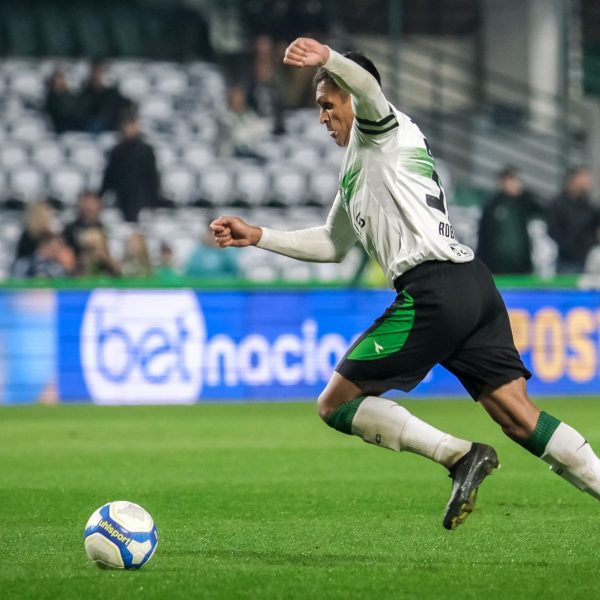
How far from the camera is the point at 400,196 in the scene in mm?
6117

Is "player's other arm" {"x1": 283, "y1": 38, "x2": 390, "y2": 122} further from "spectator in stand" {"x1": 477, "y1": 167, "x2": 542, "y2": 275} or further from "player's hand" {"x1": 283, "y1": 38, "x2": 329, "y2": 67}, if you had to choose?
"spectator in stand" {"x1": 477, "y1": 167, "x2": 542, "y2": 275}

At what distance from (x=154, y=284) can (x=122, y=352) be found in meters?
0.83

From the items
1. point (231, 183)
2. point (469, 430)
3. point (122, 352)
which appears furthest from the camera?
point (231, 183)

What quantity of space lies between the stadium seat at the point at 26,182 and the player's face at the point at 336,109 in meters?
14.6

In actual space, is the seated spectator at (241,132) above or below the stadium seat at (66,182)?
above

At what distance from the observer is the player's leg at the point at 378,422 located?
6.11 metres

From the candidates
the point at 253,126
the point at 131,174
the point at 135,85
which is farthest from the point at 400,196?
the point at 135,85

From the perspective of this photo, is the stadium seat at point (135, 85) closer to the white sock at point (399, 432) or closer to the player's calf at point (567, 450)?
the white sock at point (399, 432)

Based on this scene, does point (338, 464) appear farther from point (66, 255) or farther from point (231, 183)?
point (231, 183)

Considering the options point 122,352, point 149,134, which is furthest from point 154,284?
point 149,134

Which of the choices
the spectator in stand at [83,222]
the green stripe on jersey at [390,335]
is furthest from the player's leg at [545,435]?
the spectator in stand at [83,222]

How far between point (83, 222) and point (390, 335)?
10800 millimetres

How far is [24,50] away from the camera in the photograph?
23672mm

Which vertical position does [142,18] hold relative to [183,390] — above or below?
above
